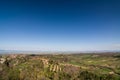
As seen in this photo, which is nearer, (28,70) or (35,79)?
(35,79)

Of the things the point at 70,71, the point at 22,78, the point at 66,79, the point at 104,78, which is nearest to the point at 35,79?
the point at 22,78

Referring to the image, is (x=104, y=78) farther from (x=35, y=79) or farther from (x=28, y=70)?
(x=28, y=70)

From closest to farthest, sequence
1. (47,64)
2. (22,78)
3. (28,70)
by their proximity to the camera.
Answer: (22,78)
(28,70)
(47,64)

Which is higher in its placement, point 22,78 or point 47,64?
point 47,64

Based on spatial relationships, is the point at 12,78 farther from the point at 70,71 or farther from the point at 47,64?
the point at 70,71

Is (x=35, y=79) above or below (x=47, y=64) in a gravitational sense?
below

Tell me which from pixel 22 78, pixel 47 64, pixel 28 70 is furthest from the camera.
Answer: pixel 47 64

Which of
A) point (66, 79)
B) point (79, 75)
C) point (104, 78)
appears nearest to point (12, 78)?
point (66, 79)

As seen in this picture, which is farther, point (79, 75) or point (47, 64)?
point (47, 64)
